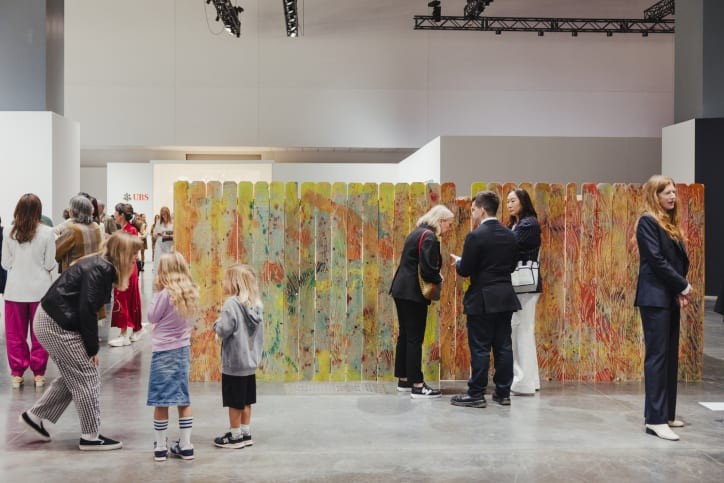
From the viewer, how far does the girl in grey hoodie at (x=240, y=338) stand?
4137mm

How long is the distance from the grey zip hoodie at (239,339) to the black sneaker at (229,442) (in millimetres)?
411

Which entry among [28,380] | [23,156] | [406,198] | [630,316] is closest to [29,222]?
[28,380]

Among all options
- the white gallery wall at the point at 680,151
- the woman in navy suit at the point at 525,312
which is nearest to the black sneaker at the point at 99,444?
the woman in navy suit at the point at 525,312

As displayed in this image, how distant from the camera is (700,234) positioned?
6168mm

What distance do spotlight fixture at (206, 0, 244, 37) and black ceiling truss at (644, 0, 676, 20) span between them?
10031mm

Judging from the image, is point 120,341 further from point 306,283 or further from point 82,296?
point 82,296

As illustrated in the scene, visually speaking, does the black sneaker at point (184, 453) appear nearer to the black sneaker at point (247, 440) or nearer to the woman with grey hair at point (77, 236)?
the black sneaker at point (247, 440)

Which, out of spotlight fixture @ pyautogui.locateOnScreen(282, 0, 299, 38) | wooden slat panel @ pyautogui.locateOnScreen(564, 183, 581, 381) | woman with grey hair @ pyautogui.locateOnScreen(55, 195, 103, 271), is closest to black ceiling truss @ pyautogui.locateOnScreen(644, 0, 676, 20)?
spotlight fixture @ pyautogui.locateOnScreen(282, 0, 299, 38)

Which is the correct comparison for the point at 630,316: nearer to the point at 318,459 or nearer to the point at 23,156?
the point at 318,459

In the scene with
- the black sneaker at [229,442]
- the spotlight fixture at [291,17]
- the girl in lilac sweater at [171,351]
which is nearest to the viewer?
the girl in lilac sweater at [171,351]

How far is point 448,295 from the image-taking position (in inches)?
236

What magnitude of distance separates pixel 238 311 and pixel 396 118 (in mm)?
14763

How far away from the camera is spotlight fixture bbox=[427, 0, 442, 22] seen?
1762cm

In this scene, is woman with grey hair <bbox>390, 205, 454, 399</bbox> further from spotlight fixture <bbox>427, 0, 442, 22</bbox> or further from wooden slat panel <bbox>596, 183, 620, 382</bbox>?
spotlight fixture <bbox>427, 0, 442, 22</bbox>
